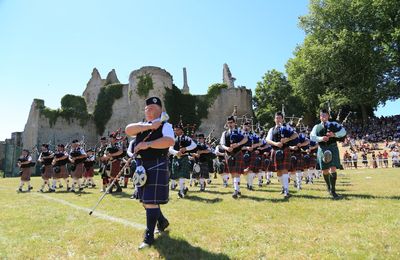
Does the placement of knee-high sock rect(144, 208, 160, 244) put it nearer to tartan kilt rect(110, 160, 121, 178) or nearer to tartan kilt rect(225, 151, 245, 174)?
tartan kilt rect(225, 151, 245, 174)

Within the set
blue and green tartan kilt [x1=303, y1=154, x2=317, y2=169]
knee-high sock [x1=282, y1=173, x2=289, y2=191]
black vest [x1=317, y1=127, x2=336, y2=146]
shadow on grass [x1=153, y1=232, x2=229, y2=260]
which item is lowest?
shadow on grass [x1=153, y1=232, x2=229, y2=260]

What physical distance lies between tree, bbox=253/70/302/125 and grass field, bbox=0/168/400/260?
4135 centimetres

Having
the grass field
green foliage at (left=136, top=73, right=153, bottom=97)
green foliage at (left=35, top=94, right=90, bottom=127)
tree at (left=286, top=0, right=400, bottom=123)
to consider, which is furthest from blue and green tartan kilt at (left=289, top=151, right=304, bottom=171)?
green foliage at (left=35, top=94, right=90, bottom=127)

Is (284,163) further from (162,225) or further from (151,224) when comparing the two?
(151,224)

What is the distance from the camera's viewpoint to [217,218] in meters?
6.06

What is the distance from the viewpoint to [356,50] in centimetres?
3406

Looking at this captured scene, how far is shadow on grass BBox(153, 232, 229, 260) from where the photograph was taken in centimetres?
397

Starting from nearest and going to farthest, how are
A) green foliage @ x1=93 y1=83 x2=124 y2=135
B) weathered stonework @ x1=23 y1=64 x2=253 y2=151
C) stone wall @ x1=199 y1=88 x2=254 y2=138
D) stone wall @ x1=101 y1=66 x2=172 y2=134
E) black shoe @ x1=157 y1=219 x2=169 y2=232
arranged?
black shoe @ x1=157 y1=219 x2=169 y2=232 → stone wall @ x1=101 y1=66 x2=172 y2=134 → weathered stonework @ x1=23 y1=64 x2=253 y2=151 → stone wall @ x1=199 y1=88 x2=254 y2=138 → green foliage @ x1=93 y1=83 x2=124 y2=135

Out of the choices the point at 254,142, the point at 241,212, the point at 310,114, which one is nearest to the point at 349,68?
the point at 310,114

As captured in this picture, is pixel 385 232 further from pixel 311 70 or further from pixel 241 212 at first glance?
pixel 311 70

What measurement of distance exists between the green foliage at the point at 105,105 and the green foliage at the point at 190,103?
737cm

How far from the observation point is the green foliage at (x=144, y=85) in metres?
40.9

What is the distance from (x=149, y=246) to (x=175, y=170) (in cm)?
653

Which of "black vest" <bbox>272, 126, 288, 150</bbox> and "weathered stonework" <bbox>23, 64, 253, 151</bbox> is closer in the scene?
"black vest" <bbox>272, 126, 288, 150</bbox>
